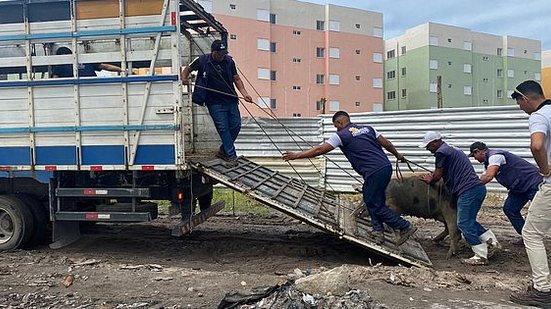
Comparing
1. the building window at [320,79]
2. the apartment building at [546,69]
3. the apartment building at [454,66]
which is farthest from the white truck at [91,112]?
the apartment building at [546,69]

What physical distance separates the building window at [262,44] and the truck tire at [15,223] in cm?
Answer: 2942

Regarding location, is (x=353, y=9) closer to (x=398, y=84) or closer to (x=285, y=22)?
(x=285, y=22)

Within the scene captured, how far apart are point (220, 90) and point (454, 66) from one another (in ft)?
140

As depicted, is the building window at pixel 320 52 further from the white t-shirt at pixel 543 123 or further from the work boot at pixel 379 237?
the white t-shirt at pixel 543 123

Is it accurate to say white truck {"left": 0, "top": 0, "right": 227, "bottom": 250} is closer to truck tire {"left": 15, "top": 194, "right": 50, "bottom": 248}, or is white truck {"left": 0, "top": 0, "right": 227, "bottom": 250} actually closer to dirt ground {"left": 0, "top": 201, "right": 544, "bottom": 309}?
truck tire {"left": 15, "top": 194, "right": 50, "bottom": 248}

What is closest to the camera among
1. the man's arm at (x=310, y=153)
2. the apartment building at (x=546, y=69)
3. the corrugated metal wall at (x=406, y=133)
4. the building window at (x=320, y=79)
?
the man's arm at (x=310, y=153)

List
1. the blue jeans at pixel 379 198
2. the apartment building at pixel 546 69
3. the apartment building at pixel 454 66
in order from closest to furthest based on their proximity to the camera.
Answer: the blue jeans at pixel 379 198 → the apartment building at pixel 454 66 → the apartment building at pixel 546 69

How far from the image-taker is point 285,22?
36844 millimetres

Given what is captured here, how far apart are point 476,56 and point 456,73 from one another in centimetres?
345

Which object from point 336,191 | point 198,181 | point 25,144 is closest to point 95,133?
point 25,144

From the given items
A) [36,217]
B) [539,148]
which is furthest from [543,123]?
[36,217]

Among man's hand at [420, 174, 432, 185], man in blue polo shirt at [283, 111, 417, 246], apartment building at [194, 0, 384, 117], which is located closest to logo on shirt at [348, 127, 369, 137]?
man in blue polo shirt at [283, 111, 417, 246]

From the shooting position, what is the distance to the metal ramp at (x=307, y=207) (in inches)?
236

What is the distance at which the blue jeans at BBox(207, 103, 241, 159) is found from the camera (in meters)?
7.17
